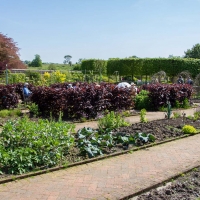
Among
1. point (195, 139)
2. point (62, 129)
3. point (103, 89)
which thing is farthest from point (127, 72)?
point (62, 129)

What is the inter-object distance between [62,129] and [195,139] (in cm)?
425

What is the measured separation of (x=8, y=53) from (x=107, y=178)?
2852 centimetres

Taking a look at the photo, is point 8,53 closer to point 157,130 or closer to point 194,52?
point 157,130

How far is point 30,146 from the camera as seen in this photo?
538 centimetres

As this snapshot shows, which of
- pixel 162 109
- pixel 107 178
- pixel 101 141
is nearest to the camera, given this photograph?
pixel 107 178

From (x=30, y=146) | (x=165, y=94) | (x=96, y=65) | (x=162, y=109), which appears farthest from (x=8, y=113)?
(x=96, y=65)

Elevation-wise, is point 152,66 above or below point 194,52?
below

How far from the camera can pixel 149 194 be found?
14.1 feet

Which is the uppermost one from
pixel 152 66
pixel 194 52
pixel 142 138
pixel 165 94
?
pixel 194 52

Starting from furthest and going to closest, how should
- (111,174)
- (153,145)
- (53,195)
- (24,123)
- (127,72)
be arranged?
1. (127,72)
2. (153,145)
3. (24,123)
4. (111,174)
5. (53,195)

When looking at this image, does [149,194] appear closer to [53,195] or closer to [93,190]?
[93,190]

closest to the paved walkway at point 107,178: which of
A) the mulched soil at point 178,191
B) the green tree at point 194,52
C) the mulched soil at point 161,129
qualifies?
the mulched soil at point 178,191

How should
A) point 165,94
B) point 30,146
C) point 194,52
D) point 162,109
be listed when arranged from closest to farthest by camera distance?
point 30,146, point 162,109, point 165,94, point 194,52

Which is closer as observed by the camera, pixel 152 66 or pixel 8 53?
pixel 8 53
